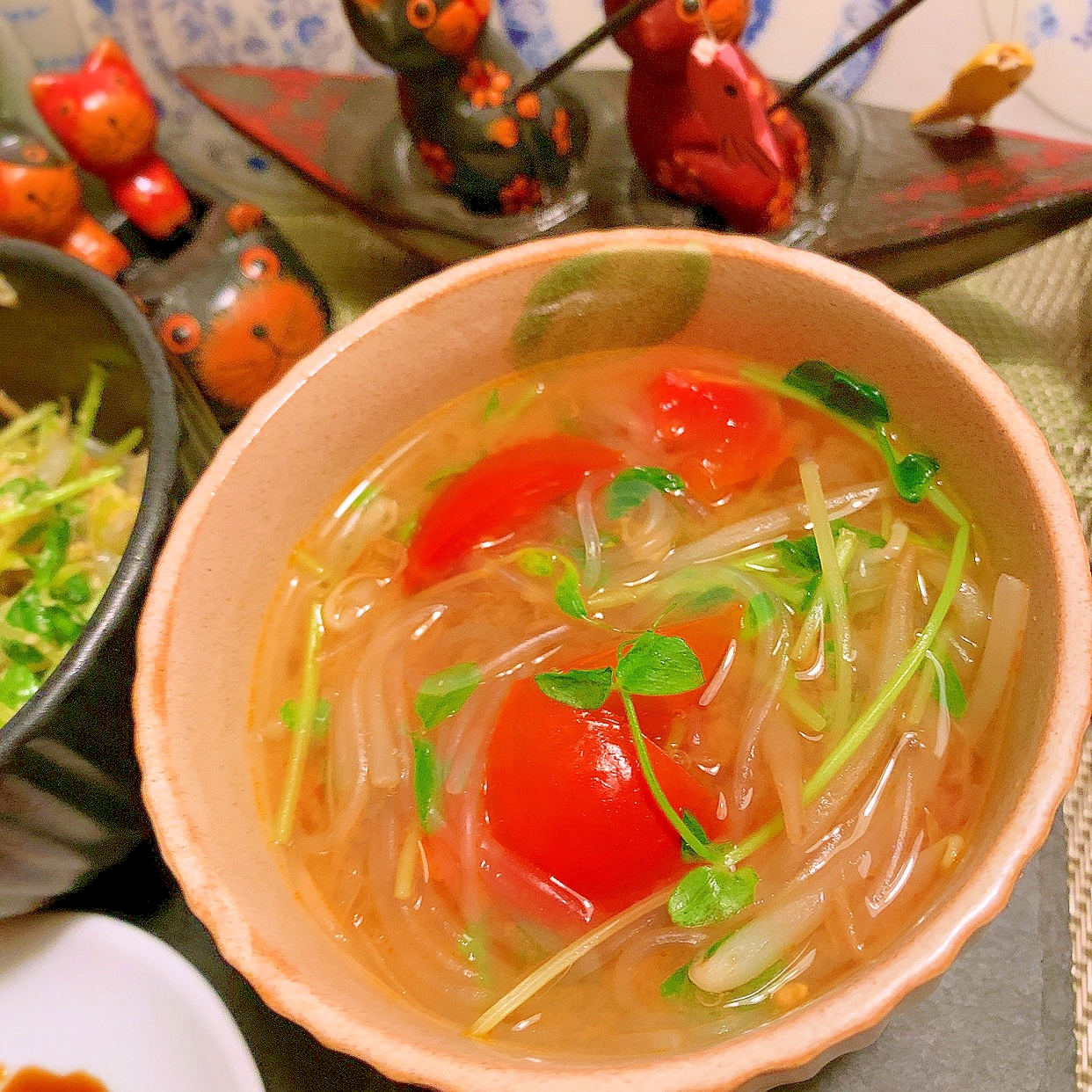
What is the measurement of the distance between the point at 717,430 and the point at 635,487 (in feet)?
0.39

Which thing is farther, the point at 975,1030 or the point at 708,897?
the point at 975,1030

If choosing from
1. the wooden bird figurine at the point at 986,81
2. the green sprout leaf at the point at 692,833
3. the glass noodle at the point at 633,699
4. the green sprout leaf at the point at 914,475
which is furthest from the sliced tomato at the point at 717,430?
the wooden bird figurine at the point at 986,81

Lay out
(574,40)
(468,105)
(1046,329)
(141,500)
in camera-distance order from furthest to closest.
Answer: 1. (574,40)
2. (1046,329)
3. (468,105)
4. (141,500)

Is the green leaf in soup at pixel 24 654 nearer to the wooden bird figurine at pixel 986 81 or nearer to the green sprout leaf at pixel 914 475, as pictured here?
the green sprout leaf at pixel 914 475

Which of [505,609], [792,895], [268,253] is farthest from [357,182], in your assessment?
[792,895]

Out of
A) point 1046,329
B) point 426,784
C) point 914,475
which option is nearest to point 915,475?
point 914,475

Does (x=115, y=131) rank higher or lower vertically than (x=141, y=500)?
higher

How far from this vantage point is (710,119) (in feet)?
3.87

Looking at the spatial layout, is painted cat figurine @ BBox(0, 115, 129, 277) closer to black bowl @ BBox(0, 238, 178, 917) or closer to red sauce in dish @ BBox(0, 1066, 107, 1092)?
black bowl @ BBox(0, 238, 178, 917)

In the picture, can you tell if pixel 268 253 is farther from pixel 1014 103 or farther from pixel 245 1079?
pixel 1014 103

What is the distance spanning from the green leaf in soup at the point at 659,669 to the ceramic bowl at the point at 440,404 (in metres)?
0.25

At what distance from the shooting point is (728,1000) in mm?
710

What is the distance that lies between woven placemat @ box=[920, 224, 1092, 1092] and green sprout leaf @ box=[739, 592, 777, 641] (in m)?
0.54

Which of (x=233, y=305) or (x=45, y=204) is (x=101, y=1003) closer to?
(x=233, y=305)
